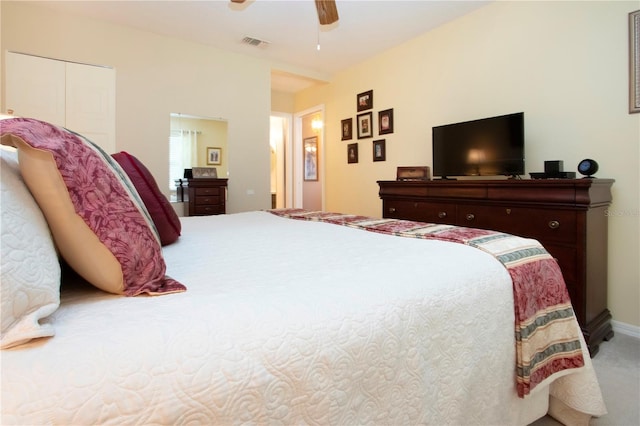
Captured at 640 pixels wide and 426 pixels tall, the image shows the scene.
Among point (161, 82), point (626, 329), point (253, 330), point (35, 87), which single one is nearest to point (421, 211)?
point (626, 329)

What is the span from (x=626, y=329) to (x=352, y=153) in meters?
3.58

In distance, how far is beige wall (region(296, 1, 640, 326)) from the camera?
7.80 ft

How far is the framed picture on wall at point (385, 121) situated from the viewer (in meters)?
4.35

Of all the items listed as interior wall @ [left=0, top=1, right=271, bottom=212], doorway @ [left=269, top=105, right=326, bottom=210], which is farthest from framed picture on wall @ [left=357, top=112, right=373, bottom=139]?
interior wall @ [left=0, top=1, right=271, bottom=212]

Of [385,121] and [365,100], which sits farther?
[365,100]

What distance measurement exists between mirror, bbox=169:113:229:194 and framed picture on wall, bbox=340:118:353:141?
5.82 feet

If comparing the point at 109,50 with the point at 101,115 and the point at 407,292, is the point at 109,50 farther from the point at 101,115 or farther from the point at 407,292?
the point at 407,292

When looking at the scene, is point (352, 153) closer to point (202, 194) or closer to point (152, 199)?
point (202, 194)

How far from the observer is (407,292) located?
2.89 feet

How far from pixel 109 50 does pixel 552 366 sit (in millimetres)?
4727

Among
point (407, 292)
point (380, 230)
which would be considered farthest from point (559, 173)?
point (407, 292)

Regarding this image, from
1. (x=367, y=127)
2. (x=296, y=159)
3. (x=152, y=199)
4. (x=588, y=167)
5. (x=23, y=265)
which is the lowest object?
(x=23, y=265)

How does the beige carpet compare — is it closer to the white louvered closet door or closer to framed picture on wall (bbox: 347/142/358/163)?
framed picture on wall (bbox: 347/142/358/163)

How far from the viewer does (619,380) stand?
1759mm
